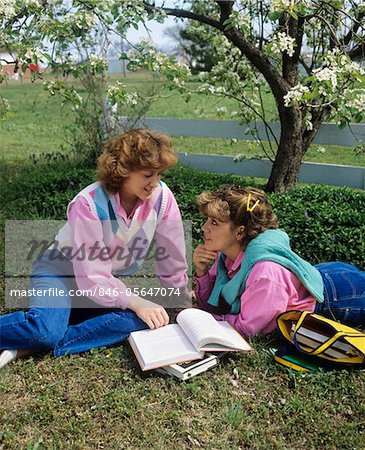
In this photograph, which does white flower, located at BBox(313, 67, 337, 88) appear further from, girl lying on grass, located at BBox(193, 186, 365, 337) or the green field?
the green field

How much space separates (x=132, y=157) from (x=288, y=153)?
2.95 meters

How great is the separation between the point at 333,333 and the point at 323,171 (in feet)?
12.1

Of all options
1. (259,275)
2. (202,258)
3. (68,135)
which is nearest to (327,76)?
(202,258)

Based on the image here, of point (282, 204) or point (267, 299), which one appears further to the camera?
point (282, 204)

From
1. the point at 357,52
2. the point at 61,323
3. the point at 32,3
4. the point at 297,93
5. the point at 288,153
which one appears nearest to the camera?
the point at 61,323

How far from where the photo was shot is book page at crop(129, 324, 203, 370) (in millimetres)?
2805

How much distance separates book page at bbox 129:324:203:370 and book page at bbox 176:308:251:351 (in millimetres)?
43

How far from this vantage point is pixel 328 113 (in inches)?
232

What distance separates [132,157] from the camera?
3199 millimetres

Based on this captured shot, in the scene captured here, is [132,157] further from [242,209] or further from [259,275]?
[259,275]

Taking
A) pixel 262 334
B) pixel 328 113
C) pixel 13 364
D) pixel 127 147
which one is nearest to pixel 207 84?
pixel 328 113

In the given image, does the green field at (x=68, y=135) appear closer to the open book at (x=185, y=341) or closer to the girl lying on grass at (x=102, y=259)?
the girl lying on grass at (x=102, y=259)

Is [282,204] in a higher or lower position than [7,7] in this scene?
lower

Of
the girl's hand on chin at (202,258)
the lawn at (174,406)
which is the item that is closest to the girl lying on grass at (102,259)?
the lawn at (174,406)
